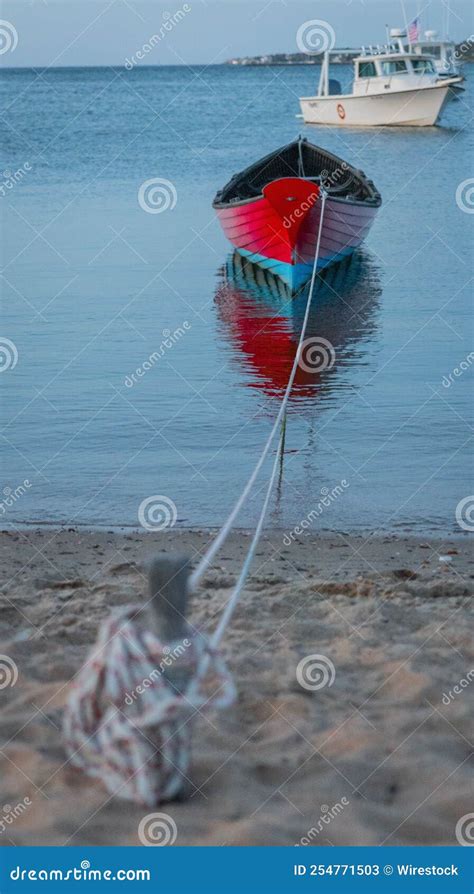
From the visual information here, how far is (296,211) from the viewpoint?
49.2ft

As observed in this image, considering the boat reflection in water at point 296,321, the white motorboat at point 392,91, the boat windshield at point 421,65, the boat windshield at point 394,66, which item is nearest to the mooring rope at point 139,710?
the boat reflection in water at point 296,321

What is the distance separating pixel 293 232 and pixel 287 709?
11.9 m

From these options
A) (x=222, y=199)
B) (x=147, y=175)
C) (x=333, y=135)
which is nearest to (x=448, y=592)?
(x=222, y=199)

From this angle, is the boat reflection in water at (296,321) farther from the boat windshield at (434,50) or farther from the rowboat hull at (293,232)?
the boat windshield at (434,50)

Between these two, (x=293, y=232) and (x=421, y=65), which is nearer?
(x=293, y=232)

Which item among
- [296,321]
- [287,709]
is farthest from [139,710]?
[296,321]

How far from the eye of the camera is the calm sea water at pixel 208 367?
→ 8.09 meters

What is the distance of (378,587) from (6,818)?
8.54ft

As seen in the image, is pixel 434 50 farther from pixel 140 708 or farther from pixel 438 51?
pixel 140 708

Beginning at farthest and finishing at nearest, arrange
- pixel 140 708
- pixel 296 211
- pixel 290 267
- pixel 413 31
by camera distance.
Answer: pixel 413 31 < pixel 290 267 < pixel 296 211 < pixel 140 708

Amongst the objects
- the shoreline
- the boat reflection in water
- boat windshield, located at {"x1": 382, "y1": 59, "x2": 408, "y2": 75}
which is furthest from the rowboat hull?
boat windshield, located at {"x1": 382, "y1": 59, "x2": 408, "y2": 75}

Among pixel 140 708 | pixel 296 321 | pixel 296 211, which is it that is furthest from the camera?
pixel 296 211

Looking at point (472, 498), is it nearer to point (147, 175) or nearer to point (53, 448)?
point (53, 448)

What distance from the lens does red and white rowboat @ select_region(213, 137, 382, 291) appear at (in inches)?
589
